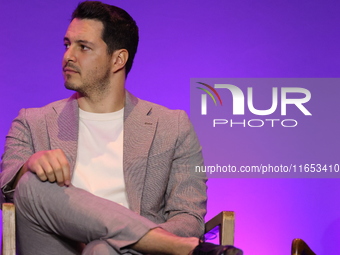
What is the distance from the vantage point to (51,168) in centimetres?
177

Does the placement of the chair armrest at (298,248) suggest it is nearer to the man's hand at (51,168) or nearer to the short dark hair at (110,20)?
the man's hand at (51,168)

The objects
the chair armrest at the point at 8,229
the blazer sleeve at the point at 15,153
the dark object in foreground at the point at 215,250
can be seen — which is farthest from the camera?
the blazer sleeve at the point at 15,153

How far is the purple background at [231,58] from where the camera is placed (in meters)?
2.92

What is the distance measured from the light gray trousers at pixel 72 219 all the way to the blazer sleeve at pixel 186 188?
11.8 inches

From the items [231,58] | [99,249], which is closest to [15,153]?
[99,249]

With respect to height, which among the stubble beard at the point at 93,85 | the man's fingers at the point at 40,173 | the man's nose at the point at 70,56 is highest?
the man's nose at the point at 70,56

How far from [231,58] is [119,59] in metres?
0.78

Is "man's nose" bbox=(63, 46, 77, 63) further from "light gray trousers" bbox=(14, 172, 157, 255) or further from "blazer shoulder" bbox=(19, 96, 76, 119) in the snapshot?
"light gray trousers" bbox=(14, 172, 157, 255)

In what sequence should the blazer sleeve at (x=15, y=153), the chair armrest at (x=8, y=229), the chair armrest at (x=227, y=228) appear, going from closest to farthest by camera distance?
the chair armrest at (x=8, y=229), the chair armrest at (x=227, y=228), the blazer sleeve at (x=15, y=153)

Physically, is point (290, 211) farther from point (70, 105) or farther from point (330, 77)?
point (70, 105)

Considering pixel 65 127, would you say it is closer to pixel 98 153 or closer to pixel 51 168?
pixel 98 153

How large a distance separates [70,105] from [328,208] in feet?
4.74

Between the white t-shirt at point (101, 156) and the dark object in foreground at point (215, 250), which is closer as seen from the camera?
the dark object in foreground at point (215, 250)

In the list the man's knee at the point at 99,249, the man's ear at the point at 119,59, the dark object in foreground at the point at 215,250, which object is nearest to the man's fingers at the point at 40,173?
the man's knee at the point at 99,249
